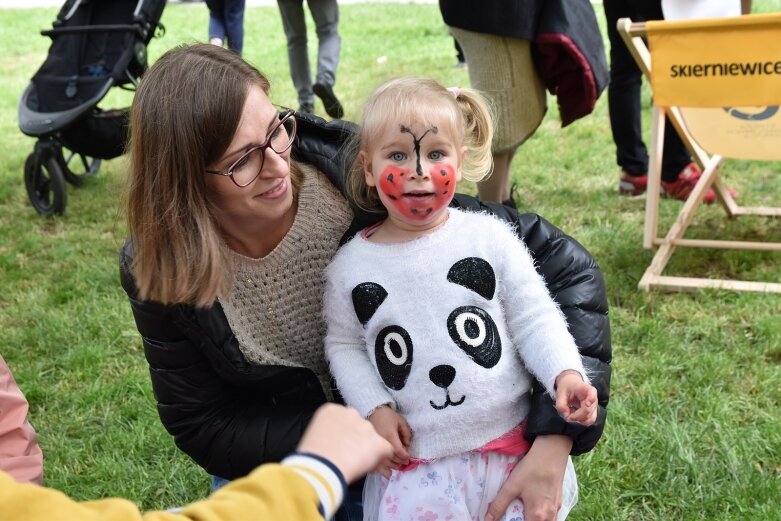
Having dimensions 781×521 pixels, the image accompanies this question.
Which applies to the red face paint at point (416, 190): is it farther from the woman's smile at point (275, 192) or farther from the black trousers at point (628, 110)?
the black trousers at point (628, 110)

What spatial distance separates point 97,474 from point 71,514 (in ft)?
5.73

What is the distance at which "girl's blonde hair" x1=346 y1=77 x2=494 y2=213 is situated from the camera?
5.51 ft

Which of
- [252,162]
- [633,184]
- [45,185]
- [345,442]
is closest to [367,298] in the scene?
[252,162]

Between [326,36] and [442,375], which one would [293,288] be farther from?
[326,36]

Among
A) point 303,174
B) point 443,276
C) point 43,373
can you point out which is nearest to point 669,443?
point 443,276

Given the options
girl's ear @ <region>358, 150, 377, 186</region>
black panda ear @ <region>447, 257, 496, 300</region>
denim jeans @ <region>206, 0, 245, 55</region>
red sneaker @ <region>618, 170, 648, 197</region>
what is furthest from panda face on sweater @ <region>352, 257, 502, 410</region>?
denim jeans @ <region>206, 0, 245, 55</region>

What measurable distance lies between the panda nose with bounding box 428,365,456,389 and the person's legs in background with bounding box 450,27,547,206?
5.83 ft

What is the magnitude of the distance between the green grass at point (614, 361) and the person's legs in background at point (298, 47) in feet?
6.13

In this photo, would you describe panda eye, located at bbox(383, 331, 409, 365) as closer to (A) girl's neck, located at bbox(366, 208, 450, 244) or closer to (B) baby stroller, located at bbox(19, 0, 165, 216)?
(A) girl's neck, located at bbox(366, 208, 450, 244)

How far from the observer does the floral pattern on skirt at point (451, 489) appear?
1.62 m

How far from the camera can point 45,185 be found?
4.99 m

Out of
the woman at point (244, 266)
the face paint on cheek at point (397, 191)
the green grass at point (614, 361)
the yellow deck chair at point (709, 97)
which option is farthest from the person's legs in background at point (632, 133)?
the face paint on cheek at point (397, 191)

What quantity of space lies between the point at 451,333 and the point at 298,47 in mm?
5271

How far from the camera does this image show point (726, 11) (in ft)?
11.8
